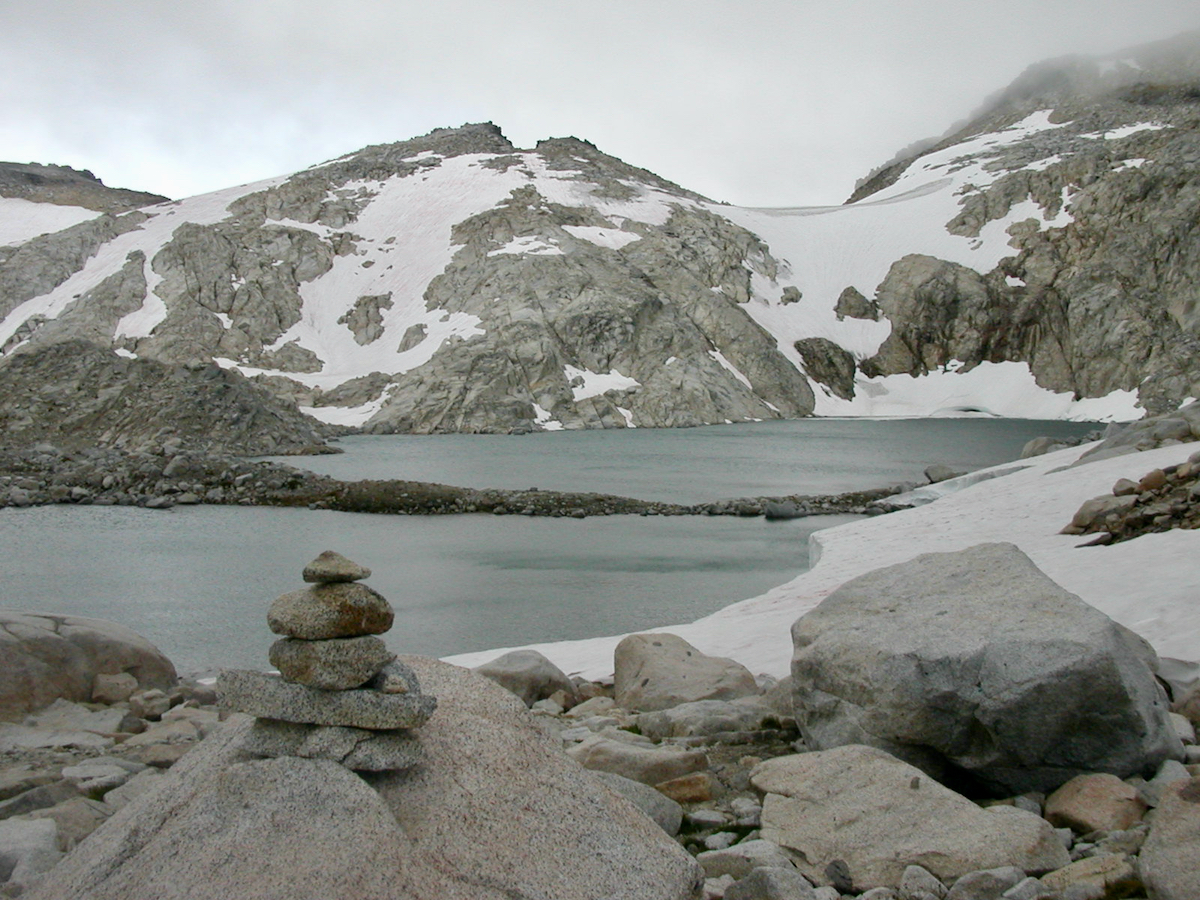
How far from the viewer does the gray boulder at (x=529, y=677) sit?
977 cm

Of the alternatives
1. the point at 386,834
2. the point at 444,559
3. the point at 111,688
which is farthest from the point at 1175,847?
the point at 444,559

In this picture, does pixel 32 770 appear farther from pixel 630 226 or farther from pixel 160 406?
pixel 630 226

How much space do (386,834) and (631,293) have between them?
84676 millimetres

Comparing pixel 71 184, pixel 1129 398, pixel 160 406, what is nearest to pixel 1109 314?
pixel 1129 398

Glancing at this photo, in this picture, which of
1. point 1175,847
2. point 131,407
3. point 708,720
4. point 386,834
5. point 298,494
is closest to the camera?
point 386,834

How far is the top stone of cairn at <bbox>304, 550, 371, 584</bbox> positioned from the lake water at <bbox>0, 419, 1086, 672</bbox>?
9.69 meters

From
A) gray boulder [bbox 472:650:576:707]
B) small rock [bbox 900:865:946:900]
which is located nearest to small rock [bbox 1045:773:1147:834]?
small rock [bbox 900:865:946:900]

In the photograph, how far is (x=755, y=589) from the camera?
19781mm

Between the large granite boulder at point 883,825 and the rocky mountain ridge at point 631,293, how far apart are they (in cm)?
6731

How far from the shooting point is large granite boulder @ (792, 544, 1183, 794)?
5742 millimetres

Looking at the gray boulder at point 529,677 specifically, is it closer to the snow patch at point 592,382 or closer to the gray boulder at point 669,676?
the gray boulder at point 669,676

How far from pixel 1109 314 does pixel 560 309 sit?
5189 centimetres

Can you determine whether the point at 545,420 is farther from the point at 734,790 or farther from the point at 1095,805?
the point at 1095,805

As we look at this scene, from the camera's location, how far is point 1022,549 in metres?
15.3
